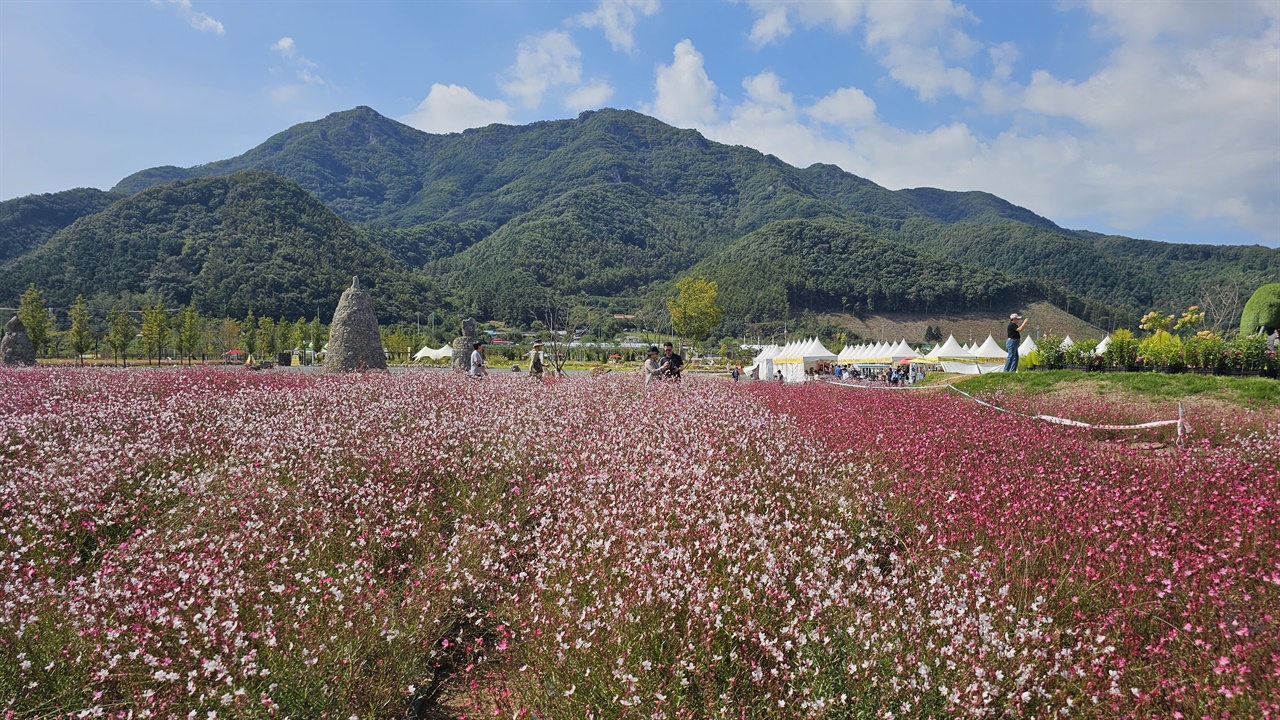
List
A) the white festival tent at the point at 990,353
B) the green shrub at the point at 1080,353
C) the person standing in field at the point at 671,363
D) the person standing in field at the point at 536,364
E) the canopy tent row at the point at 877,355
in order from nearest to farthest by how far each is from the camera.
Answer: the person standing in field at the point at 671,363 → the person standing in field at the point at 536,364 → the green shrub at the point at 1080,353 → the white festival tent at the point at 990,353 → the canopy tent row at the point at 877,355

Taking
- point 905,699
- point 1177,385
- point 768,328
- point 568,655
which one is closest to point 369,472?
point 568,655

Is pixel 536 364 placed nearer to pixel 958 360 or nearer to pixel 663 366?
pixel 663 366

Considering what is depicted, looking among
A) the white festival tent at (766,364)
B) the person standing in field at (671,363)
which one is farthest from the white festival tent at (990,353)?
the person standing in field at (671,363)

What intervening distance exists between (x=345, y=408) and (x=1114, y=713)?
7521 millimetres

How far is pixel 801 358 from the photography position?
130 feet

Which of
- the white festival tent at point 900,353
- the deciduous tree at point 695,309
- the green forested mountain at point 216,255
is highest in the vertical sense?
the green forested mountain at point 216,255

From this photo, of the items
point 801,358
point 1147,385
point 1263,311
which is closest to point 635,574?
point 1147,385

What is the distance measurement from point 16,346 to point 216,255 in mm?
82337

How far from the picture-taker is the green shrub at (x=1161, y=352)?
14.2 m

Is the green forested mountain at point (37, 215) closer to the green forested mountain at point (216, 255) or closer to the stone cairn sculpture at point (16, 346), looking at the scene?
the green forested mountain at point (216, 255)

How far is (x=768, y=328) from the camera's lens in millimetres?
117938

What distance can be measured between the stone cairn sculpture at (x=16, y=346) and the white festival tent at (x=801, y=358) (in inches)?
1362

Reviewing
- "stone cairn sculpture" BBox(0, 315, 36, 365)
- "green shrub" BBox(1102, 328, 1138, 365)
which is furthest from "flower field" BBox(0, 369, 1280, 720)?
"stone cairn sculpture" BBox(0, 315, 36, 365)

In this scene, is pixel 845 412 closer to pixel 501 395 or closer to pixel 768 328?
pixel 501 395
